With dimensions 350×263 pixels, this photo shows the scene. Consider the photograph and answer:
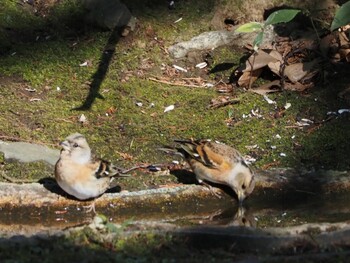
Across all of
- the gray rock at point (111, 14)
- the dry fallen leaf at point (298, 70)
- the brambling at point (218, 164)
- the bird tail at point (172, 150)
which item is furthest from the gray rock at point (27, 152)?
the dry fallen leaf at point (298, 70)

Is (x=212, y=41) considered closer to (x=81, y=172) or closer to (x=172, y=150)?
(x=172, y=150)

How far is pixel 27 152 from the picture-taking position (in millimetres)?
7188

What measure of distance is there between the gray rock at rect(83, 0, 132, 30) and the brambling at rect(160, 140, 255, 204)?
105 inches

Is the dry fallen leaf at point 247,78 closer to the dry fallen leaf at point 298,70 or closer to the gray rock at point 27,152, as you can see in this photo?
the dry fallen leaf at point 298,70

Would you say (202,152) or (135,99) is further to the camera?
(135,99)

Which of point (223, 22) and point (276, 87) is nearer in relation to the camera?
point (276, 87)

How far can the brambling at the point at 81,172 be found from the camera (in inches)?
254

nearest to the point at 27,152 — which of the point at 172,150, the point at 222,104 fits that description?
the point at 172,150

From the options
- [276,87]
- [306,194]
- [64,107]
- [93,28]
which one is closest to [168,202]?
[306,194]

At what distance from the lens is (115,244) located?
5113 mm

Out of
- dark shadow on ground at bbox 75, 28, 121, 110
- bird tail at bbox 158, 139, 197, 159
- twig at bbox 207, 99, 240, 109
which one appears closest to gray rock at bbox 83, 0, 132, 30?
dark shadow on ground at bbox 75, 28, 121, 110

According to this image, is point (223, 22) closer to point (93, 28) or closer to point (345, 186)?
point (93, 28)

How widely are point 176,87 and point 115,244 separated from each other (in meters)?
4.07

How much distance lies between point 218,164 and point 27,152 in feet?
5.42
